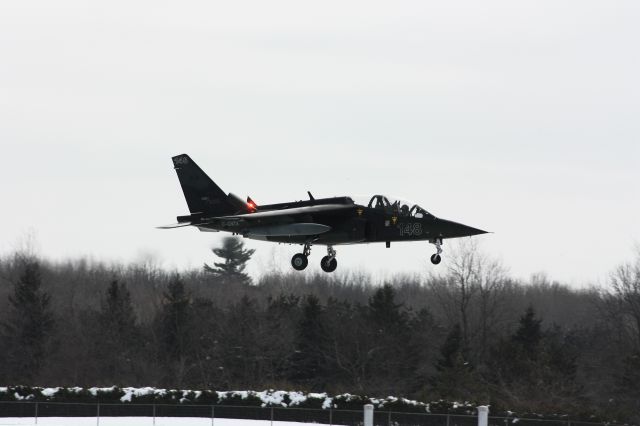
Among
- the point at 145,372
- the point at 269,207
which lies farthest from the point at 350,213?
the point at 145,372

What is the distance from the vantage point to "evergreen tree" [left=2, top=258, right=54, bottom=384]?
93188mm

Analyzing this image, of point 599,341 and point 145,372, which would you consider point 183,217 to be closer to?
point 145,372

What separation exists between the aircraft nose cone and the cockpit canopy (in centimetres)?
72

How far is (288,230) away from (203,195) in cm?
638

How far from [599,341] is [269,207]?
191 ft

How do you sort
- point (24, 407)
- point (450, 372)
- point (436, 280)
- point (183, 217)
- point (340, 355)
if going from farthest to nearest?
1. point (436, 280)
2. point (340, 355)
3. point (450, 372)
4. point (24, 407)
5. point (183, 217)

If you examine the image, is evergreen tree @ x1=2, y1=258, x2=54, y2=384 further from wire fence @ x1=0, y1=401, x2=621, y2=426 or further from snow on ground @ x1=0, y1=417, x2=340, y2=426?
snow on ground @ x1=0, y1=417, x2=340, y2=426

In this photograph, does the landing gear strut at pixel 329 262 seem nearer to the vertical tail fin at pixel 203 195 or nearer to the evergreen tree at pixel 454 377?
the vertical tail fin at pixel 203 195

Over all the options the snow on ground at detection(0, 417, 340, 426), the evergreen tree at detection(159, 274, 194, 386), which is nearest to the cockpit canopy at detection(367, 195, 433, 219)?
the snow on ground at detection(0, 417, 340, 426)

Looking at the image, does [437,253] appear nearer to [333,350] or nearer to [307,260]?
[307,260]

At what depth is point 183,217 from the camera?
49.7 meters

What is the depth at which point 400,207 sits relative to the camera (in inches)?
1784

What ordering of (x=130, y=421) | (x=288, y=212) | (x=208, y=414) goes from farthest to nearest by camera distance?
(x=208, y=414), (x=130, y=421), (x=288, y=212)

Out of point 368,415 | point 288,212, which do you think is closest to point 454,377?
point 288,212
